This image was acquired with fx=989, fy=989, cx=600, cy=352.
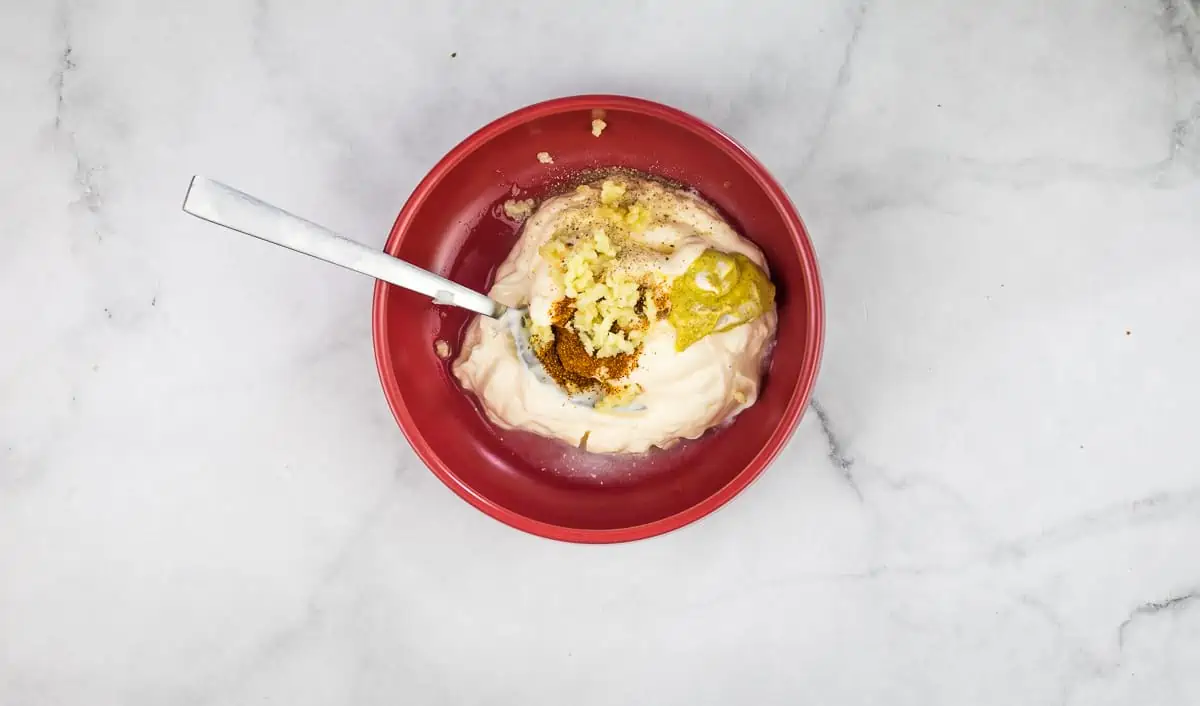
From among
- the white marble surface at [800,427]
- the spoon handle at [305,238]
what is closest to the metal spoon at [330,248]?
the spoon handle at [305,238]

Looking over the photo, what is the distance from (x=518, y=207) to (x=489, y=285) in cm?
13

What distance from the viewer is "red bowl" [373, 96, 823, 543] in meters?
1.38

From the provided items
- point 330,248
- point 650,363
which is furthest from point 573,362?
point 330,248

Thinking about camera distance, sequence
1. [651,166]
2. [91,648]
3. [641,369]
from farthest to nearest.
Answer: [91,648] < [651,166] < [641,369]

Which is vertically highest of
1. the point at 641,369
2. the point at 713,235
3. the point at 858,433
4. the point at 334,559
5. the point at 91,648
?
the point at 713,235

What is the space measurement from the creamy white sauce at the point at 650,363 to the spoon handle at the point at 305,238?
0.08 metres

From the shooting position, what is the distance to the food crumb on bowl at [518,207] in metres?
1.54

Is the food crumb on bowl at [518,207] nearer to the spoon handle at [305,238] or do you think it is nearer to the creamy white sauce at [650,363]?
the creamy white sauce at [650,363]

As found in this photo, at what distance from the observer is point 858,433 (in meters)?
1.53

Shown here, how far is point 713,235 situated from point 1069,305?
1.89 feet

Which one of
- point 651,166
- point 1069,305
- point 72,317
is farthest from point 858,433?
point 72,317

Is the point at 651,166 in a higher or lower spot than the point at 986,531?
higher

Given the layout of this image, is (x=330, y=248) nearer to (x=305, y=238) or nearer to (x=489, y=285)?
(x=305, y=238)

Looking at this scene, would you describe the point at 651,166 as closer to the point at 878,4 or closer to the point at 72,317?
the point at 878,4
